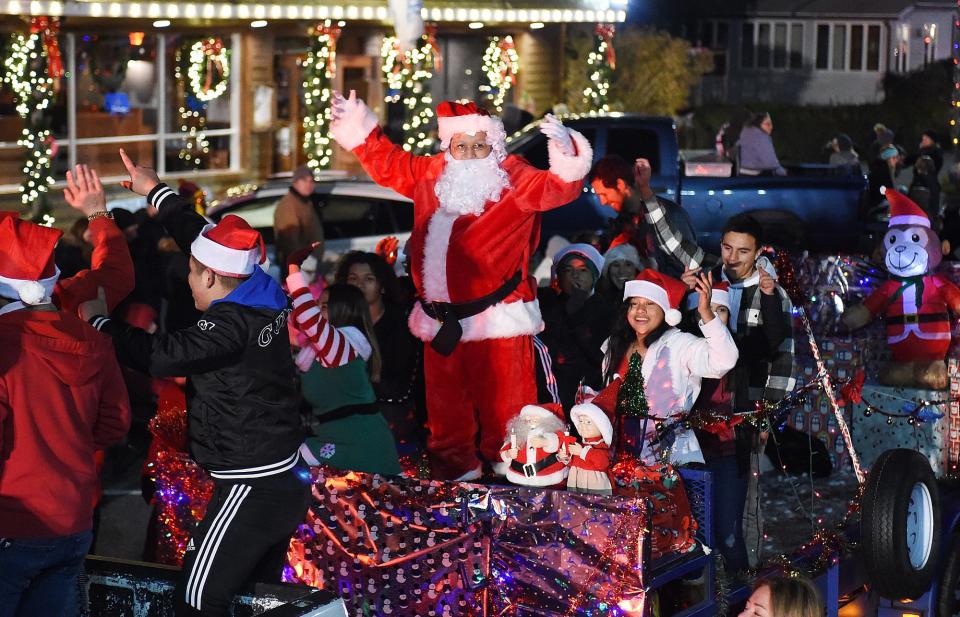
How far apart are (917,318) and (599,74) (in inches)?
740

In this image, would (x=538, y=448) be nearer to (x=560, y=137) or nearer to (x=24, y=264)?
(x=560, y=137)

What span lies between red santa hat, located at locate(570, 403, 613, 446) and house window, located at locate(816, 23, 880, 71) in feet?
155

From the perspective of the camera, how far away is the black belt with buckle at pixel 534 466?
5.41 metres

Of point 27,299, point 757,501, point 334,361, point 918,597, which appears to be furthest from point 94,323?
point 918,597

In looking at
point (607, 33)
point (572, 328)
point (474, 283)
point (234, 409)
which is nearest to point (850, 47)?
point (607, 33)

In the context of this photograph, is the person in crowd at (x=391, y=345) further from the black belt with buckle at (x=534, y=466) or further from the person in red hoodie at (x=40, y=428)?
the person in red hoodie at (x=40, y=428)

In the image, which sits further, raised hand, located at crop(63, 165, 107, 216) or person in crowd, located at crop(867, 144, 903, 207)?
person in crowd, located at crop(867, 144, 903, 207)

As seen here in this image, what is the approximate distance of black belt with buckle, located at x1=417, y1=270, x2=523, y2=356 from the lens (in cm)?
668

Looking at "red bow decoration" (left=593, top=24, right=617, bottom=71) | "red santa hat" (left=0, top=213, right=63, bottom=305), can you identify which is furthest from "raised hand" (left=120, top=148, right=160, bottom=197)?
"red bow decoration" (left=593, top=24, right=617, bottom=71)

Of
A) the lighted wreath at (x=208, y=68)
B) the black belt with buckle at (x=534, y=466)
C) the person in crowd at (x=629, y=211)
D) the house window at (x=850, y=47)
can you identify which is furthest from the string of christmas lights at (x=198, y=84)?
the house window at (x=850, y=47)

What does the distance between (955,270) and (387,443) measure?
4.46 meters

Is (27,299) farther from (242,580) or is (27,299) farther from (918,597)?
(918,597)

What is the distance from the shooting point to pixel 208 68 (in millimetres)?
21516

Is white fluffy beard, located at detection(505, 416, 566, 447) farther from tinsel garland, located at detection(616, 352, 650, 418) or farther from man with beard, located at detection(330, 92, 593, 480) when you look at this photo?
man with beard, located at detection(330, 92, 593, 480)
